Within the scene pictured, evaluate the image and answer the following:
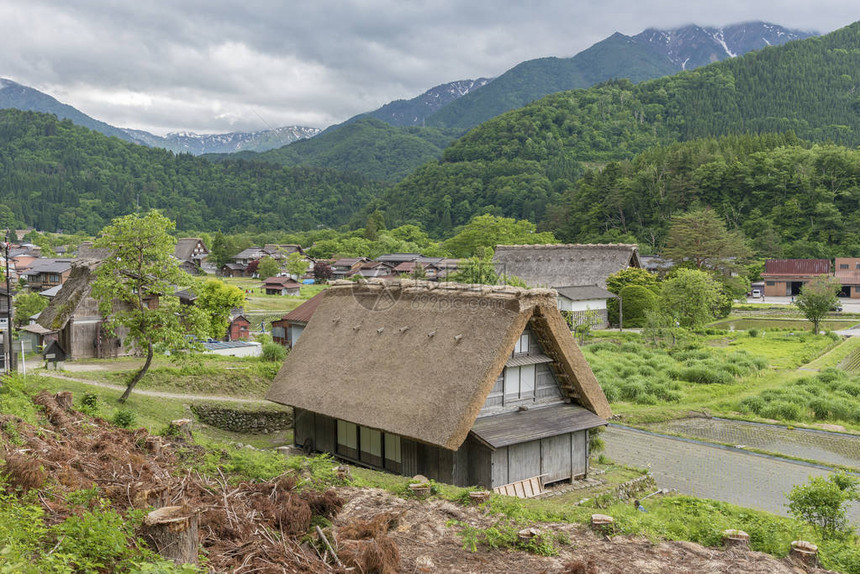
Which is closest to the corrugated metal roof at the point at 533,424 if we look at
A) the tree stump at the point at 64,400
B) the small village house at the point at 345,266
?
the tree stump at the point at 64,400

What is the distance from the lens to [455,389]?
13.5 meters

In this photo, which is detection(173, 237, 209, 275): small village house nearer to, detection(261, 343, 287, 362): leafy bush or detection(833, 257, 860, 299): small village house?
detection(261, 343, 287, 362): leafy bush

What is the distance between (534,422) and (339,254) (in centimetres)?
7665

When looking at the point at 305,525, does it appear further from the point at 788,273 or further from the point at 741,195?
the point at 741,195

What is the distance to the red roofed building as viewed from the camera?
189 ft

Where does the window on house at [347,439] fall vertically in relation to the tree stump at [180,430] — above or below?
below

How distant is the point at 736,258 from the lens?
54.0m

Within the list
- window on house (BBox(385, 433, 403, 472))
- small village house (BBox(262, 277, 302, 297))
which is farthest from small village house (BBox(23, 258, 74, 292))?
window on house (BBox(385, 433, 403, 472))

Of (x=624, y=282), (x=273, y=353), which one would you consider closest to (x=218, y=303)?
(x=273, y=353)

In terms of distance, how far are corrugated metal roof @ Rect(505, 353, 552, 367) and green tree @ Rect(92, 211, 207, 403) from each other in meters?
8.86

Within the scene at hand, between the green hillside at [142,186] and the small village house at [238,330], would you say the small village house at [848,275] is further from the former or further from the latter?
the green hillside at [142,186]

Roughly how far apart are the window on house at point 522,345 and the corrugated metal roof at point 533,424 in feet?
4.95

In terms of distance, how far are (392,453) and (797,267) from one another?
5787 centimetres

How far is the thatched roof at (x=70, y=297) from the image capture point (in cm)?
2506
